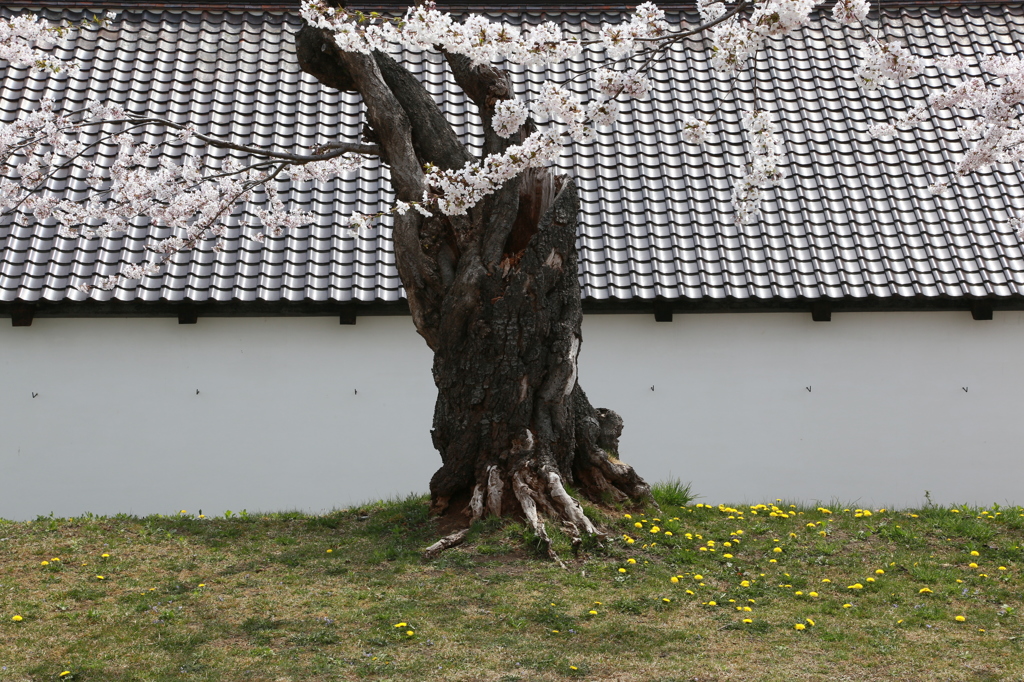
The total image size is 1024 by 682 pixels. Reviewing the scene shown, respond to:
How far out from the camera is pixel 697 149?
30.0 ft

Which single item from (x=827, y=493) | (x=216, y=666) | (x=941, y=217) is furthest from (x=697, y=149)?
(x=216, y=666)

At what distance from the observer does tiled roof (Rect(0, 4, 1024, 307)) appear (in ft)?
25.7

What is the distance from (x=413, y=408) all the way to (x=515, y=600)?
10.9 feet

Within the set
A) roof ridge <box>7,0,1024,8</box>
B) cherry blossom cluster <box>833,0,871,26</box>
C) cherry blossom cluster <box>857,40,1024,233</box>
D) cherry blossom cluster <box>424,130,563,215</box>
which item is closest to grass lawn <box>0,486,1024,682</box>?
cherry blossom cluster <box>424,130,563,215</box>

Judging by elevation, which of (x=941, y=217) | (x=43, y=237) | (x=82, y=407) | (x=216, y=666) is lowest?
Result: (x=216, y=666)

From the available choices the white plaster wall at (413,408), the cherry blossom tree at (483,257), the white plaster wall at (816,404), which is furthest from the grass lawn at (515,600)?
the white plaster wall at (816,404)

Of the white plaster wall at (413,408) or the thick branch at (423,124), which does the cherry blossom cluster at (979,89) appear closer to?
the thick branch at (423,124)

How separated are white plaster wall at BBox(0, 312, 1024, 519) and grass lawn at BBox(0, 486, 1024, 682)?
1.12m

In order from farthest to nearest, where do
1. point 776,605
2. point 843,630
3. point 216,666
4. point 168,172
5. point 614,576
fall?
1. point 168,172
2. point 614,576
3. point 776,605
4. point 843,630
5. point 216,666

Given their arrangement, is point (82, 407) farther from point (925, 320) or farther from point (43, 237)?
point (925, 320)

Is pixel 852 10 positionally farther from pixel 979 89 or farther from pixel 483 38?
pixel 483 38

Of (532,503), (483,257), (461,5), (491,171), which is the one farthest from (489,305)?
(461,5)

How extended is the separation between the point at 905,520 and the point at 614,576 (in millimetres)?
2692

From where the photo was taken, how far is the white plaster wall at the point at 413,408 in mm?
7703
